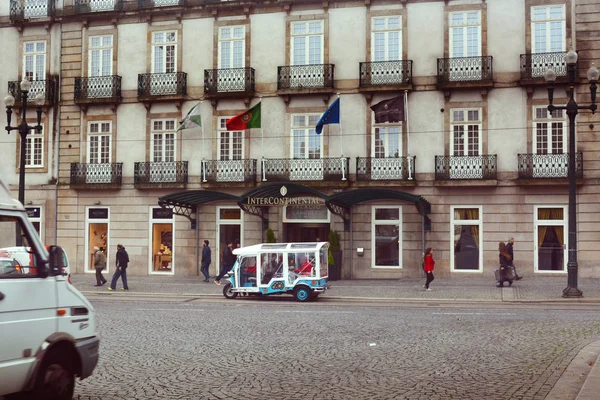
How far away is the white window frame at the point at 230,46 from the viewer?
3469cm

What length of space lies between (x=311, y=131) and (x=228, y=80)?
180 inches

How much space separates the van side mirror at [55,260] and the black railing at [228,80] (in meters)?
26.3

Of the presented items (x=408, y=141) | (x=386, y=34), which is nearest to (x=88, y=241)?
(x=408, y=141)

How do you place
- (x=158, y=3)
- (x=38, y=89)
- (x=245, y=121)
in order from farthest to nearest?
(x=38, y=89), (x=158, y=3), (x=245, y=121)

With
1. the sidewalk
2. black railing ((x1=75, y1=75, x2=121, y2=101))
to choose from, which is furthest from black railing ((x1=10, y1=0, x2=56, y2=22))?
A: the sidewalk

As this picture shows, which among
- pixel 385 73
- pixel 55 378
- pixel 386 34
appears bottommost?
pixel 55 378

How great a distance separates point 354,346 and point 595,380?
185 inches

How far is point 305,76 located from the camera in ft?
110

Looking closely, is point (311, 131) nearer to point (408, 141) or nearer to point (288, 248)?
point (408, 141)

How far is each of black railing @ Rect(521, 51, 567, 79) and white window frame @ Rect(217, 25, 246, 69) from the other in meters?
12.4

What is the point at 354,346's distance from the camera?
1330 centimetres

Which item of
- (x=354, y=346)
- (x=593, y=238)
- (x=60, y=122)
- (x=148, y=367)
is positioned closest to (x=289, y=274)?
(x=354, y=346)

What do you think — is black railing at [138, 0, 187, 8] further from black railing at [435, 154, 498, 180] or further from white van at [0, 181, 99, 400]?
white van at [0, 181, 99, 400]

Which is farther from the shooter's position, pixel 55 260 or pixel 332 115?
pixel 332 115
